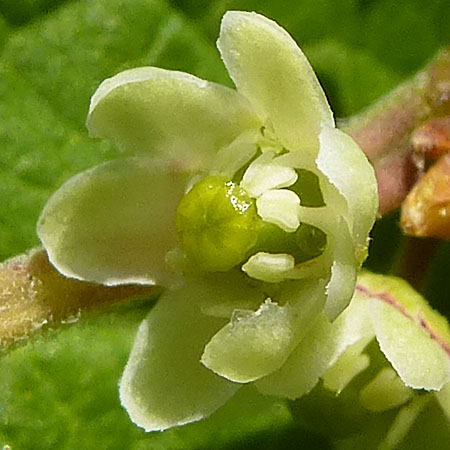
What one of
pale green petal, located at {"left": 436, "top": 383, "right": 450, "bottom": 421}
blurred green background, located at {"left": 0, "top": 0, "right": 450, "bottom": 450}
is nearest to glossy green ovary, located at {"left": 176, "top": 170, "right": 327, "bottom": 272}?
pale green petal, located at {"left": 436, "top": 383, "right": 450, "bottom": 421}

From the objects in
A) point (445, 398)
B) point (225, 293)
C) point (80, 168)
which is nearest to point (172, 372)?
point (225, 293)

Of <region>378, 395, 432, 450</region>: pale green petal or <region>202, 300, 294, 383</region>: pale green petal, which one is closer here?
<region>202, 300, 294, 383</region>: pale green petal

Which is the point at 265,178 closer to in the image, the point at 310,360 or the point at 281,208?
the point at 281,208

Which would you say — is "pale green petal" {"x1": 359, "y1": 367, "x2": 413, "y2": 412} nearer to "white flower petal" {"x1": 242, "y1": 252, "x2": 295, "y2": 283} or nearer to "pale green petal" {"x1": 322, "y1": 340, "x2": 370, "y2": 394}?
"pale green petal" {"x1": 322, "y1": 340, "x2": 370, "y2": 394}

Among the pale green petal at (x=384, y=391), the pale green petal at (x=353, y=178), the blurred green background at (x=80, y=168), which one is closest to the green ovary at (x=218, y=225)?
the pale green petal at (x=353, y=178)

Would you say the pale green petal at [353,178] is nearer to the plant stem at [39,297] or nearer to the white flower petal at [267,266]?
the white flower petal at [267,266]

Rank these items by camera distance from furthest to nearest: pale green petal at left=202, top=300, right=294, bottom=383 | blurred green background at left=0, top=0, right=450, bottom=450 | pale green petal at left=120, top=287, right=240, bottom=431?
blurred green background at left=0, top=0, right=450, bottom=450 < pale green petal at left=120, top=287, right=240, bottom=431 < pale green petal at left=202, top=300, right=294, bottom=383

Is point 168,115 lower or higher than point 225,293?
higher

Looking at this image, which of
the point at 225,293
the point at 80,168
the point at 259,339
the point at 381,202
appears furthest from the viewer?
the point at 80,168
